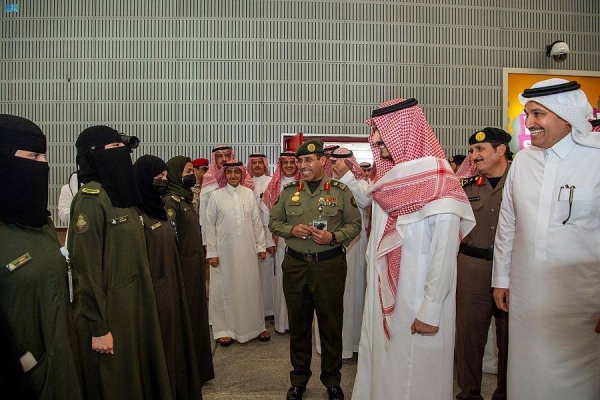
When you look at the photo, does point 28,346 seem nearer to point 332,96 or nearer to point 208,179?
point 208,179

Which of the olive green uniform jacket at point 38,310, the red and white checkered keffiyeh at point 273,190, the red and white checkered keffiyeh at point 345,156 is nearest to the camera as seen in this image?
the olive green uniform jacket at point 38,310

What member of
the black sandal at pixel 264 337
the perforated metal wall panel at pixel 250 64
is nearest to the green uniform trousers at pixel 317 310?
the black sandal at pixel 264 337

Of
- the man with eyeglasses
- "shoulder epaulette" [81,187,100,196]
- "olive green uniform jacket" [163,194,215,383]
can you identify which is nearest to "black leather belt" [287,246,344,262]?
"olive green uniform jacket" [163,194,215,383]

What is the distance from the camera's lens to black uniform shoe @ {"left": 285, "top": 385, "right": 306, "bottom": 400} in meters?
3.09

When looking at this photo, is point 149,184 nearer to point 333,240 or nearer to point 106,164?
point 106,164

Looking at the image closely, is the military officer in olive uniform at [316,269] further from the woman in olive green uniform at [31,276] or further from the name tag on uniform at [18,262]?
the name tag on uniform at [18,262]

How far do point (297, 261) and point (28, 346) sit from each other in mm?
1880

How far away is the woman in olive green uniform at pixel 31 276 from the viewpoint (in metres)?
1.52

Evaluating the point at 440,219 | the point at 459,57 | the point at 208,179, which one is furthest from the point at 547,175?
the point at 459,57

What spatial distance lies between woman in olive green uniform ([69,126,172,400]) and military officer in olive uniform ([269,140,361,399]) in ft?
3.59

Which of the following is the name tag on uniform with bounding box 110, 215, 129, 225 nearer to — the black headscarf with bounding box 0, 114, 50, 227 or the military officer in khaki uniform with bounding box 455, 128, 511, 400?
the black headscarf with bounding box 0, 114, 50, 227

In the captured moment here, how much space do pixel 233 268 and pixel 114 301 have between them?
2.43 metres

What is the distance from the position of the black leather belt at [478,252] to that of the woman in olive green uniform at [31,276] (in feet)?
8.40

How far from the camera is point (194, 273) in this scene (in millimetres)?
3477
